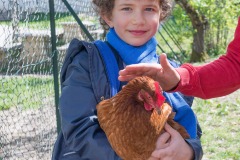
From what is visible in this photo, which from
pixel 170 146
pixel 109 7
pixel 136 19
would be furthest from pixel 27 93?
pixel 170 146

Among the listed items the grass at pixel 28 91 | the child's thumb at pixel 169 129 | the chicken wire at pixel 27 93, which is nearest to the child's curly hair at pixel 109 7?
the child's thumb at pixel 169 129

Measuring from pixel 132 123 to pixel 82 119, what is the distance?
25 centimetres

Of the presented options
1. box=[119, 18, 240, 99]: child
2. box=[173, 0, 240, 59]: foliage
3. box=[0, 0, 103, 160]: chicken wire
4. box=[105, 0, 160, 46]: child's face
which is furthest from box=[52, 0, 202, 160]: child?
box=[173, 0, 240, 59]: foliage

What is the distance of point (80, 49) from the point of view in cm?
229

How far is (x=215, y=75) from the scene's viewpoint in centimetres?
236

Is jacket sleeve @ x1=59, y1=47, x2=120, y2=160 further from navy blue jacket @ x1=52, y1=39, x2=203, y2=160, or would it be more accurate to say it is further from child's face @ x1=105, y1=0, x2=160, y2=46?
child's face @ x1=105, y1=0, x2=160, y2=46

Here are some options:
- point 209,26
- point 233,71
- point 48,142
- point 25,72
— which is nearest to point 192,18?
point 209,26

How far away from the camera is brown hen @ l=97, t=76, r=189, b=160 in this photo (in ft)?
6.76

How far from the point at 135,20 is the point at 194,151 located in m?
0.77

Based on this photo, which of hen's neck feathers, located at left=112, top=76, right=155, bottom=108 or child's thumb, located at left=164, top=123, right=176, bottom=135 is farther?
child's thumb, located at left=164, top=123, right=176, bottom=135

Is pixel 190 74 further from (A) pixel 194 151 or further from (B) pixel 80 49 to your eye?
(B) pixel 80 49

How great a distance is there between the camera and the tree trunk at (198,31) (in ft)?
34.6

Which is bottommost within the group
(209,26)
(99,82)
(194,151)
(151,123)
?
(209,26)

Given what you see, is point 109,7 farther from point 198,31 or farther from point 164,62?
point 198,31
